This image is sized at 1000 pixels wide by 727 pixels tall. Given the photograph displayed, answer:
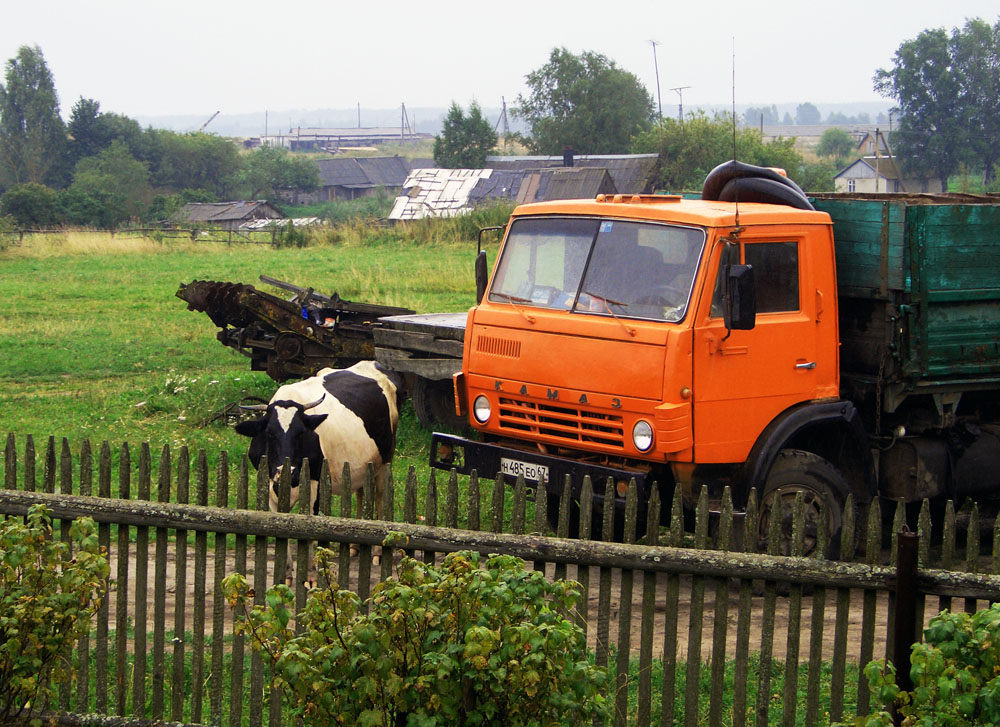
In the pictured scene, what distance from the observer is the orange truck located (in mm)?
7203

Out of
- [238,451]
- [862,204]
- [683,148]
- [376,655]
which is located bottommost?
[238,451]

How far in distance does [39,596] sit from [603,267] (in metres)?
4.53

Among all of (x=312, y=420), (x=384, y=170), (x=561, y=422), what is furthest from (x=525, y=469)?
(x=384, y=170)

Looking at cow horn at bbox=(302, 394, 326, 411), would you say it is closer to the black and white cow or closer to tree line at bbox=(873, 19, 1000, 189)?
the black and white cow

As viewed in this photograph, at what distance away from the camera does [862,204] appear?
803cm

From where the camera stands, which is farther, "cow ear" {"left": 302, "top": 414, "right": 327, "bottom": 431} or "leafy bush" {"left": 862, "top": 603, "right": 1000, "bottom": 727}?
"cow ear" {"left": 302, "top": 414, "right": 327, "bottom": 431}

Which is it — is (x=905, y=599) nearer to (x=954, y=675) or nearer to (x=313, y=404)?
(x=954, y=675)

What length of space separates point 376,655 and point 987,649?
5.89ft

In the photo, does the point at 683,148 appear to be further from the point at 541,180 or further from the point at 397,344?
the point at 397,344

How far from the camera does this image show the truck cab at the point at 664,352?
23.5 feet

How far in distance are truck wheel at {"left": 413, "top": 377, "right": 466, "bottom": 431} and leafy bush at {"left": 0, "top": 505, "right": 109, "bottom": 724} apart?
8.03 metres

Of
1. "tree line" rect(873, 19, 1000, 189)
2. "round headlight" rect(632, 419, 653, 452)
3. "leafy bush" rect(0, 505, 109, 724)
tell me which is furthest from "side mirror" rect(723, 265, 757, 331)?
"tree line" rect(873, 19, 1000, 189)

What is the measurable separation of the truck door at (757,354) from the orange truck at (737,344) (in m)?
0.01

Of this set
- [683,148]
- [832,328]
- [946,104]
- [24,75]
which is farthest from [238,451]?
[24,75]
